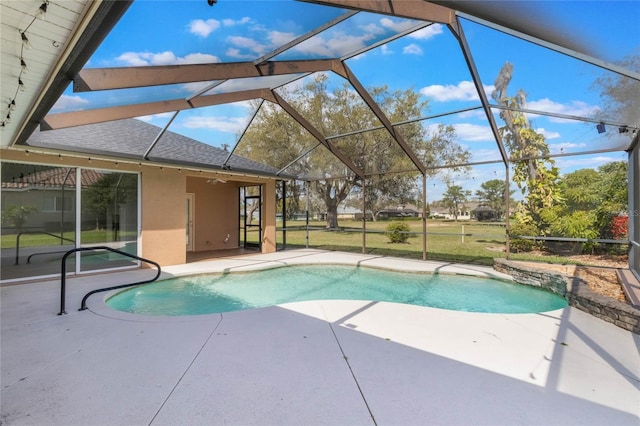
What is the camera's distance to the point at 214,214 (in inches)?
469

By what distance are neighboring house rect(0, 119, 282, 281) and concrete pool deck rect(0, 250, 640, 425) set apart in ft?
8.95

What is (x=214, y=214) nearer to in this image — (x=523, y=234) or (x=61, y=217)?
(x=61, y=217)

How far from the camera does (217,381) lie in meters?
2.54

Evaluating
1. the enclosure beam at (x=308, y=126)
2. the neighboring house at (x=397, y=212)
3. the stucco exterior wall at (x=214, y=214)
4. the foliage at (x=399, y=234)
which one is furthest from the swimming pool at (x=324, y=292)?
the neighboring house at (x=397, y=212)

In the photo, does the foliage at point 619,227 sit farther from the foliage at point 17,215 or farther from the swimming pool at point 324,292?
the foliage at point 17,215

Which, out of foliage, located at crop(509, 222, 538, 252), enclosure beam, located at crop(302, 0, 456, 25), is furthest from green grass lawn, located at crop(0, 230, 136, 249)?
foliage, located at crop(509, 222, 538, 252)

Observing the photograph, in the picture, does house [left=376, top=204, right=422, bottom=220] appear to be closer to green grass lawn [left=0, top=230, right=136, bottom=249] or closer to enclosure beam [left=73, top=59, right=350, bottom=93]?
enclosure beam [left=73, top=59, right=350, bottom=93]

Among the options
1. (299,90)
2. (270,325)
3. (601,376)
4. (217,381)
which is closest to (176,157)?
(299,90)

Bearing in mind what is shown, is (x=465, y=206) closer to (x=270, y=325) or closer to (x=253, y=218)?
(x=253, y=218)

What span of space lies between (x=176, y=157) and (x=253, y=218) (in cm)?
507

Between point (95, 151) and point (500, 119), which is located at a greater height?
point (500, 119)

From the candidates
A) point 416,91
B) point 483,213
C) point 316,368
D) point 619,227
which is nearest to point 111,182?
point 316,368

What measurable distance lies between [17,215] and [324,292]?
6409 millimetres

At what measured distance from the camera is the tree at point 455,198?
14375 millimetres
